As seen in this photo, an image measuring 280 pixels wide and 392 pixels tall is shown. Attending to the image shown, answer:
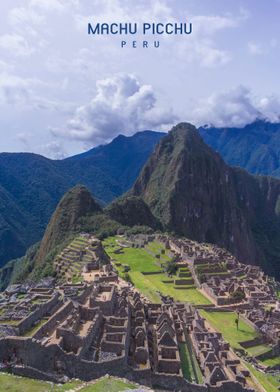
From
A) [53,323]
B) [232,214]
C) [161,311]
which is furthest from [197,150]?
[53,323]

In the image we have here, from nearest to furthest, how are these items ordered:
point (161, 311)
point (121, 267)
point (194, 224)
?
point (161, 311) → point (121, 267) → point (194, 224)

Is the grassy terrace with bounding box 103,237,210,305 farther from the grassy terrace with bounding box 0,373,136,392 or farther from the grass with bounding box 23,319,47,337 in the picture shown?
the grassy terrace with bounding box 0,373,136,392

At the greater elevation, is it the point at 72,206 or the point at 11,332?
the point at 72,206

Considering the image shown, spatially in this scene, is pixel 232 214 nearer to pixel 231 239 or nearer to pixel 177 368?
pixel 231 239

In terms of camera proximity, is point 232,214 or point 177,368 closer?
point 177,368

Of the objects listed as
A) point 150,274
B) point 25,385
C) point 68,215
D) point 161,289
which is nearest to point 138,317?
point 25,385

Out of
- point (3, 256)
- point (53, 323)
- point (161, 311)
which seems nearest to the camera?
point (53, 323)

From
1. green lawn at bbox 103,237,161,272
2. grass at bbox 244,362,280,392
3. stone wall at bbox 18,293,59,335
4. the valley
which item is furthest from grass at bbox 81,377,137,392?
green lawn at bbox 103,237,161,272
